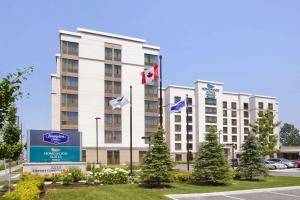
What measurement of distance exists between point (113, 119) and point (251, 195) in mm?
47493

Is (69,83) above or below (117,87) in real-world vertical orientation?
above

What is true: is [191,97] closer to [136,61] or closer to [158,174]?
[136,61]

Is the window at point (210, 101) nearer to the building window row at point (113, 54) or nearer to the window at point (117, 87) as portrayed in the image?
the window at point (117, 87)

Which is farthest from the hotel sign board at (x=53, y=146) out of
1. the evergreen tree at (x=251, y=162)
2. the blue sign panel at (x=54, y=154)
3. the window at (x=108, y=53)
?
the window at (x=108, y=53)

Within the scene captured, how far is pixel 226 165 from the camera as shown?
25.8 meters

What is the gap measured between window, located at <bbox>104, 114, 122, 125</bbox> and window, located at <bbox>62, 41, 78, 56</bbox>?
43.5 ft

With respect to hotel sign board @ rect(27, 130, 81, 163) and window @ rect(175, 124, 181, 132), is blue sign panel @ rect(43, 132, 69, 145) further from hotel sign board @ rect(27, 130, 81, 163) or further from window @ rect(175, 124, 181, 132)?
window @ rect(175, 124, 181, 132)

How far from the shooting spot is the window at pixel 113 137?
65.8 metres

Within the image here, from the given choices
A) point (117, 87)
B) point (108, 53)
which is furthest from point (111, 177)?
point (108, 53)

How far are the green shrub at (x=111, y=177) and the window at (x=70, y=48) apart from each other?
42130 mm

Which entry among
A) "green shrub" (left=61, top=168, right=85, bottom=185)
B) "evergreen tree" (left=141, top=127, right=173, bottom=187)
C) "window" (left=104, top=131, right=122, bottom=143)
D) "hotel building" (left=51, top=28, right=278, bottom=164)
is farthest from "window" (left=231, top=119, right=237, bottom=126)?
"green shrub" (left=61, top=168, right=85, bottom=185)

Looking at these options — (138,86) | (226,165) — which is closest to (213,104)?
(138,86)

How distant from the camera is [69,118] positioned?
6256 centimetres

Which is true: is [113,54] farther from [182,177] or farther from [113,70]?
[182,177]
